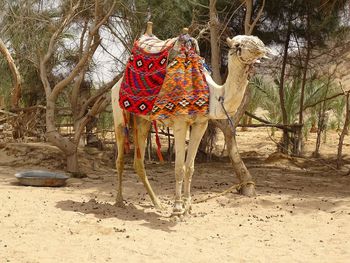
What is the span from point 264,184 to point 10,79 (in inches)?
359

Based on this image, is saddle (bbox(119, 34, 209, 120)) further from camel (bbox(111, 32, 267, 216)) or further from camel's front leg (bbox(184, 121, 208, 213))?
camel's front leg (bbox(184, 121, 208, 213))

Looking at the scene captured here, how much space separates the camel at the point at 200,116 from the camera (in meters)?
4.94

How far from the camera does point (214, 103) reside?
5.26 metres

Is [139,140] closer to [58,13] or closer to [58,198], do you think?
[58,198]

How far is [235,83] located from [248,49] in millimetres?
381

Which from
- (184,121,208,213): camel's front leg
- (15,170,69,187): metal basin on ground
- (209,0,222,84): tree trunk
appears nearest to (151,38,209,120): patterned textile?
(184,121,208,213): camel's front leg

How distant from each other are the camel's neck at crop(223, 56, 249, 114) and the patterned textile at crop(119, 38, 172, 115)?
2.61 ft

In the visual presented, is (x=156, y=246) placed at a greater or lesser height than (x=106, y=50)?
lesser

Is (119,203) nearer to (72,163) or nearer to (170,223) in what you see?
(170,223)

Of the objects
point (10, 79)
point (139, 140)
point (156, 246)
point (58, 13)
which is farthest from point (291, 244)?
point (10, 79)

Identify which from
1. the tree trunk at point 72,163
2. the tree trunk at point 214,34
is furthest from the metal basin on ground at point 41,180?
the tree trunk at point 214,34

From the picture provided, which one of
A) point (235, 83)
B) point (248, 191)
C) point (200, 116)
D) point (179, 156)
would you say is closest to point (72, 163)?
point (248, 191)

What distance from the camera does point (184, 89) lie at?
5.28 metres

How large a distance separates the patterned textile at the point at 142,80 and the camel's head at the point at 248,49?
0.91 meters
